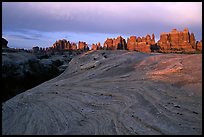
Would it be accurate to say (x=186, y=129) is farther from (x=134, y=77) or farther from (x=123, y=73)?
(x=123, y=73)

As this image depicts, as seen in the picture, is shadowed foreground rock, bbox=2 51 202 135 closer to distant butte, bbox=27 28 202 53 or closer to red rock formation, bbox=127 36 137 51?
distant butte, bbox=27 28 202 53

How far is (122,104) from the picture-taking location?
630 centimetres

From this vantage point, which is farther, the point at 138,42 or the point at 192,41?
the point at 138,42

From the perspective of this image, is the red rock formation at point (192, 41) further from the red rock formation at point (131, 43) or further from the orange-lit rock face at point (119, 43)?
the orange-lit rock face at point (119, 43)

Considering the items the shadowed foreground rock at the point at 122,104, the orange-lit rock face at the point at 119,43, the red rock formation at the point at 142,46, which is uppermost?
the orange-lit rock face at the point at 119,43

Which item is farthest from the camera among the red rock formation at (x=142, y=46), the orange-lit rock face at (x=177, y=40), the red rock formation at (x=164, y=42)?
the red rock formation at (x=164, y=42)

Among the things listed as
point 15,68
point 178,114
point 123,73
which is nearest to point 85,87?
point 123,73

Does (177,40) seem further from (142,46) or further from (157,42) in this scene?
(142,46)

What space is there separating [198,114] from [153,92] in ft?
4.90

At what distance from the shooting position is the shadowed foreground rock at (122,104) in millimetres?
5270

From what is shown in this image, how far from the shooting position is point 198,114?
5.16 meters

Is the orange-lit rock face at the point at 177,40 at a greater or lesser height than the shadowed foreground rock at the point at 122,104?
greater

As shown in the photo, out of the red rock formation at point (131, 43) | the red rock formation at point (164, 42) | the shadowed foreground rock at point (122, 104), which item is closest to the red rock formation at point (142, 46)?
the red rock formation at point (131, 43)

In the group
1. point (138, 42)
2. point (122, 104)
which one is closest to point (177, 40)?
point (138, 42)
